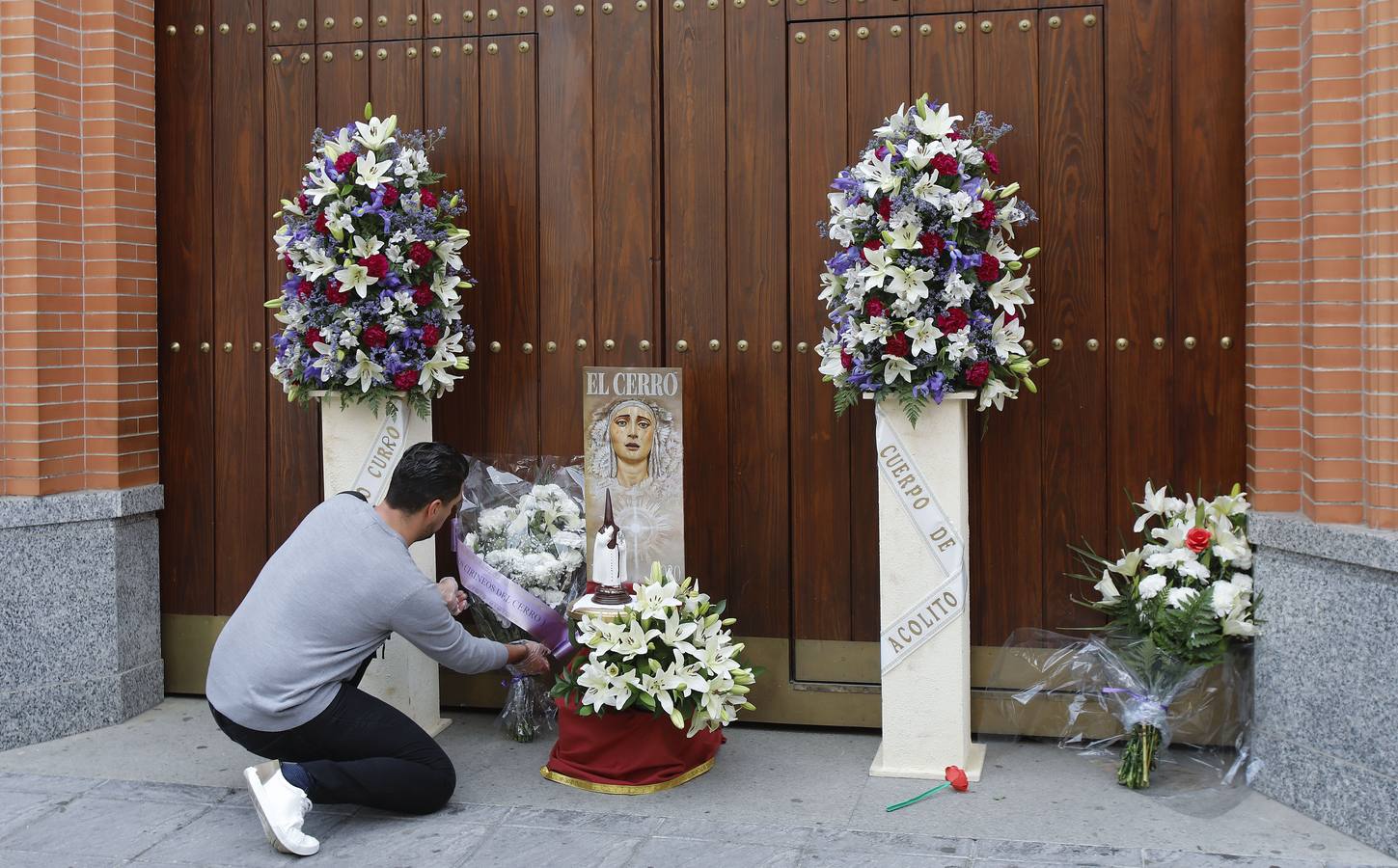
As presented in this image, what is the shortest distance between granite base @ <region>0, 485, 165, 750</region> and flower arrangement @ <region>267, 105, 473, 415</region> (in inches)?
41.8

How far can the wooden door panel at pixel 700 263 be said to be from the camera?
5559mm

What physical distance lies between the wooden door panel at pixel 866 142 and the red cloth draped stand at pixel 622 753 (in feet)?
3.08

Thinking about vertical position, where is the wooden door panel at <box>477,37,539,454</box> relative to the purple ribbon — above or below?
above

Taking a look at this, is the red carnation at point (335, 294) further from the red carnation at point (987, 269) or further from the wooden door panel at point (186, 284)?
the red carnation at point (987, 269)

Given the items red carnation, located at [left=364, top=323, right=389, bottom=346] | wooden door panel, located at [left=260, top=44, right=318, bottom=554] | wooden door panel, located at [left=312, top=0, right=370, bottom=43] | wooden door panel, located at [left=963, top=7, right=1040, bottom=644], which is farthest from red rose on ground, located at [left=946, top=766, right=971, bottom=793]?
wooden door panel, located at [left=312, top=0, right=370, bottom=43]

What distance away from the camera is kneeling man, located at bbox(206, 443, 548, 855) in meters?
4.43

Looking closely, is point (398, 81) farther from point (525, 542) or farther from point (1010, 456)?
point (1010, 456)

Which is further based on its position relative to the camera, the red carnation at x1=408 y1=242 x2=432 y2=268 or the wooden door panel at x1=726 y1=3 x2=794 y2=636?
the wooden door panel at x1=726 y1=3 x2=794 y2=636

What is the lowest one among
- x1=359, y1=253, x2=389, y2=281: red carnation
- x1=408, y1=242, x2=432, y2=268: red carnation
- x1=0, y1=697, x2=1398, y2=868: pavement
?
x1=0, y1=697, x2=1398, y2=868: pavement

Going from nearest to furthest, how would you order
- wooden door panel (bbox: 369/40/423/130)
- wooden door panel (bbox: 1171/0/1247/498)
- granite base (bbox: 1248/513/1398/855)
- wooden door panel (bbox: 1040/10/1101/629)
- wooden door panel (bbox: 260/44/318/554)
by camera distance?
1. granite base (bbox: 1248/513/1398/855)
2. wooden door panel (bbox: 1171/0/1247/498)
3. wooden door panel (bbox: 1040/10/1101/629)
4. wooden door panel (bbox: 369/40/423/130)
5. wooden door panel (bbox: 260/44/318/554)

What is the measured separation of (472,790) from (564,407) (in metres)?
1.59

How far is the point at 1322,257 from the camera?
4.55 metres

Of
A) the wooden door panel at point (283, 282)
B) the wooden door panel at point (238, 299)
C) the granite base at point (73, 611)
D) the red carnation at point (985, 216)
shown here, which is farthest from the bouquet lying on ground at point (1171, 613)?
the granite base at point (73, 611)

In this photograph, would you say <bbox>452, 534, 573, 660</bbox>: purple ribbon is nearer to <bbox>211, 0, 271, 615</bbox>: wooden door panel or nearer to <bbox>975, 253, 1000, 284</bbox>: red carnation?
<bbox>211, 0, 271, 615</bbox>: wooden door panel
